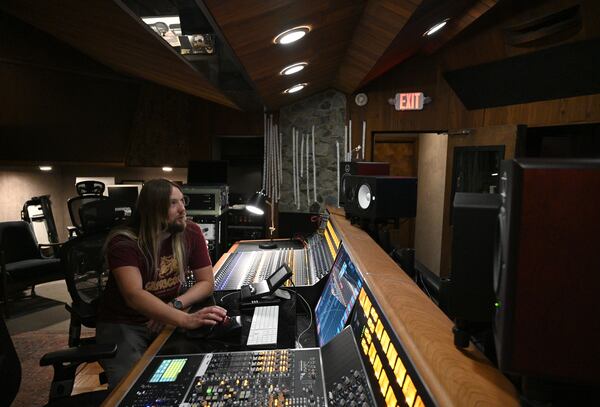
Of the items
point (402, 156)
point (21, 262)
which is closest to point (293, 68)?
point (21, 262)

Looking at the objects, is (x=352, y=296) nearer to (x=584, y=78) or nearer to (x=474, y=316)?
(x=474, y=316)

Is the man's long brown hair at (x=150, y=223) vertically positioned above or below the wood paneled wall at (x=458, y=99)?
below

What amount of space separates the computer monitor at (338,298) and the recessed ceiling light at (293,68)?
6.36 ft

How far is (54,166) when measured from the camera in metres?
5.66

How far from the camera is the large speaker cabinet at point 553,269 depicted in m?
0.45

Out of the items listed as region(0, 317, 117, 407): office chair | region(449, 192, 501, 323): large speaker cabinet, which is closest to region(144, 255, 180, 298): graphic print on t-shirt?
region(0, 317, 117, 407): office chair

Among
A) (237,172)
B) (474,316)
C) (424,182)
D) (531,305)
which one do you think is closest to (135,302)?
(474,316)

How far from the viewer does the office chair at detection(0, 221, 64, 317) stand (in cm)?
387

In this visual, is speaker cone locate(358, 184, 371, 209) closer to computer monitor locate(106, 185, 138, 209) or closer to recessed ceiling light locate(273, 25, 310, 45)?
recessed ceiling light locate(273, 25, 310, 45)

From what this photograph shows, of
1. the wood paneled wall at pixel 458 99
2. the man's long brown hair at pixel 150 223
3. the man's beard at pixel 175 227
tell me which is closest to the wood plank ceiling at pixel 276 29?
the wood paneled wall at pixel 458 99

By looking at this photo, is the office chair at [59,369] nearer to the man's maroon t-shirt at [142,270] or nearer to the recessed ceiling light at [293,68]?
the man's maroon t-shirt at [142,270]

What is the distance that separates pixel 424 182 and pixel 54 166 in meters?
5.69

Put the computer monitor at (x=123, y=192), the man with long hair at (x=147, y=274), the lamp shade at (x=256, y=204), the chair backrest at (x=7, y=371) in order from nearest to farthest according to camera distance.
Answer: the chair backrest at (x=7, y=371)
the man with long hair at (x=147, y=274)
the lamp shade at (x=256, y=204)
the computer monitor at (x=123, y=192)

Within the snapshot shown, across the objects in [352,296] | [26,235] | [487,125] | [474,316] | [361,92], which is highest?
[361,92]
